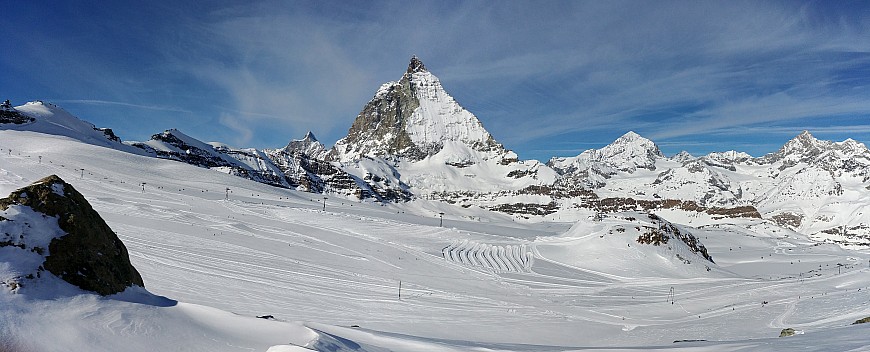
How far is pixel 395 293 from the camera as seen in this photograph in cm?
2127

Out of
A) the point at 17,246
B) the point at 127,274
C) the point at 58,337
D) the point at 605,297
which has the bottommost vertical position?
the point at 605,297

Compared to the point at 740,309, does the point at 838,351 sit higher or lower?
higher

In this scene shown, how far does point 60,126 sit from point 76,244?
414ft

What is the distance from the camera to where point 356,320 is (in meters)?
15.3

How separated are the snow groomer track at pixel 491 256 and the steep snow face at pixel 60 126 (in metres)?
93.8

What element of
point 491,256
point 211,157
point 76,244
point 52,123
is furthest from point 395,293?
point 211,157

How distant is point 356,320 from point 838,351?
12957 millimetres

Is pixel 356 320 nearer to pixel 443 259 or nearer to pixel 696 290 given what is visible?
pixel 443 259

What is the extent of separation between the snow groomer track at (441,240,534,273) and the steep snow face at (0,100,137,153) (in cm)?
9378

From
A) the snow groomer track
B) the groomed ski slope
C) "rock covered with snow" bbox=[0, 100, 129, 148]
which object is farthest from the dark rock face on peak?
"rock covered with snow" bbox=[0, 100, 129, 148]

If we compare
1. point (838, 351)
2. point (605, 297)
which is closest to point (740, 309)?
point (605, 297)

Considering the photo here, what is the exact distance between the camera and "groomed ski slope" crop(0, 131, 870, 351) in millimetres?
6457

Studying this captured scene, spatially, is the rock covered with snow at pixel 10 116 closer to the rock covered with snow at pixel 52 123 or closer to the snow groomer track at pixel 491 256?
the rock covered with snow at pixel 52 123

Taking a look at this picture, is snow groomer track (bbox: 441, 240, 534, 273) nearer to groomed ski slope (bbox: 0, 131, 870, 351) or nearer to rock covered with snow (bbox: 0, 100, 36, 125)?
groomed ski slope (bbox: 0, 131, 870, 351)
